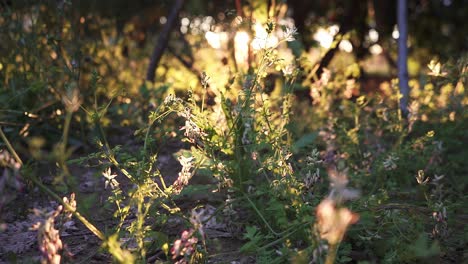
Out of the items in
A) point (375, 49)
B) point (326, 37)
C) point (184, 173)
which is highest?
point (326, 37)

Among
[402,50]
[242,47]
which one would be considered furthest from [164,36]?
[402,50]

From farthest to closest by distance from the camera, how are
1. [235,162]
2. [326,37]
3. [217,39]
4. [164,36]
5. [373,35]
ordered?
1. [373,35]
2. [164,36]
3. [217,39]
4. [326,37]
5. [235,162]

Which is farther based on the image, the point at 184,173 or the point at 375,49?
the point at 375,49

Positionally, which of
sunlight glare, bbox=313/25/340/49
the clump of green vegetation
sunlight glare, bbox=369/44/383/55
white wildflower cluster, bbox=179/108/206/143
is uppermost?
sunlight glare, bbox=313/25/340/49

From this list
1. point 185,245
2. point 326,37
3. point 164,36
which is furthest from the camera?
point 164,36

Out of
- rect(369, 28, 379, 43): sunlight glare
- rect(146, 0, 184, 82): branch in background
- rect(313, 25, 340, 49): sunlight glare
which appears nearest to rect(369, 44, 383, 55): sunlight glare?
rect(369, 28, 379, 43): sunlight glare

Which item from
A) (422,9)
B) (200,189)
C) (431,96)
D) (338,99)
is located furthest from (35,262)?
(422,9)

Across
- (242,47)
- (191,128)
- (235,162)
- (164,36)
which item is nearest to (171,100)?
(191,128)

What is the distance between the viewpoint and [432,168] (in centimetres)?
325

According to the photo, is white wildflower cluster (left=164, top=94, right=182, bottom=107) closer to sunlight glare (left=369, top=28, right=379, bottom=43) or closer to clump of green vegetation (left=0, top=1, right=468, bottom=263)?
clump of green vegetation (left=0, top=1, right=468, bottom=263)

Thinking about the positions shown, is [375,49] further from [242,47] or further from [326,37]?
[242,47]

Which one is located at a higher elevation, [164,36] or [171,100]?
[171,100]

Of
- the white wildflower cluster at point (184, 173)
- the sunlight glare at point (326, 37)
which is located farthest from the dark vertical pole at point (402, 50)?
the white wildflower cluster at point (184, 173)

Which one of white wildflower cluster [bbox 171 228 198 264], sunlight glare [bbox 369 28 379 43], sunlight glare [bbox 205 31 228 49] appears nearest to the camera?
white wildflower cluster [bbox 171 228 198 264]
